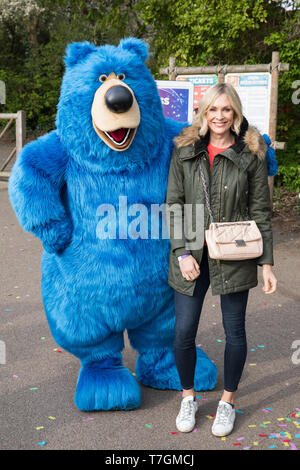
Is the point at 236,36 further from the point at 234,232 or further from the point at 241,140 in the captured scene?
the point at 234,232

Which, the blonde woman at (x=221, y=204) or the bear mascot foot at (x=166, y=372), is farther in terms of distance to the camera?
the bear mascot foot at (x=166, y=372)

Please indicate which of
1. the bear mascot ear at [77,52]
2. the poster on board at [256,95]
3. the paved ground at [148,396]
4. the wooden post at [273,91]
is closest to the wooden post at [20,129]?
the poster on board at [256,95]

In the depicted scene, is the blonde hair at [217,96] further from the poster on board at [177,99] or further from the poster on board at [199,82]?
the poster on board at [199,82]

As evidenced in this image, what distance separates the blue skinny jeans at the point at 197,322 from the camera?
2.53 meters

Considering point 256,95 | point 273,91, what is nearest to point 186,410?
point 256,95

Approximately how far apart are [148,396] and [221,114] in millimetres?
1680

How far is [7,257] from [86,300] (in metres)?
3.45

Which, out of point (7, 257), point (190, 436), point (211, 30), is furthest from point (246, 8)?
point (190, 436)

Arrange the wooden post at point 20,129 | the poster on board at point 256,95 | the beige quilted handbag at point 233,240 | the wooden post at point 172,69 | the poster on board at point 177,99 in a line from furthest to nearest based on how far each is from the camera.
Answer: the wooden post at point 20,129 < the wooden post at point 172,69 < the poster on board at point 256,95 < the poster on board at point 177,99 < the beige quilted handbag at point 233,240

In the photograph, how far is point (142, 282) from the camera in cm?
272

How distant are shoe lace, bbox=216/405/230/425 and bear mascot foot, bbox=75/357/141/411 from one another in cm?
47

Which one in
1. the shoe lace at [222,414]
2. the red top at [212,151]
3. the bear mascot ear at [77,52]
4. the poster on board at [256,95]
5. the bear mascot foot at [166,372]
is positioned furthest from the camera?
the poster on board at [256,95]

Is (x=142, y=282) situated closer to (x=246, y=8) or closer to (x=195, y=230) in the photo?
(x=195, y=230)

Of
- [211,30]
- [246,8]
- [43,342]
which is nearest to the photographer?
[43,342]
